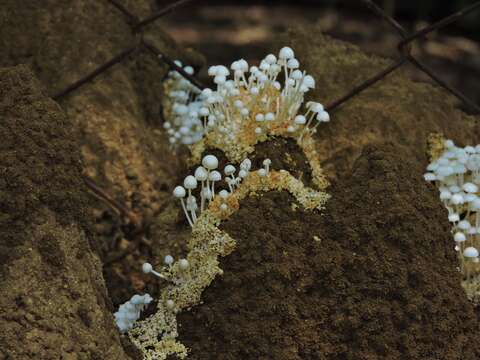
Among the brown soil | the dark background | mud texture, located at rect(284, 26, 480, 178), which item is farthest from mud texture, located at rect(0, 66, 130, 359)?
the dark background

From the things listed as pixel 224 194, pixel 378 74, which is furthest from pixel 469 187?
pixel 224 194

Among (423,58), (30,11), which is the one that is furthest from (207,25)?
(30,11)

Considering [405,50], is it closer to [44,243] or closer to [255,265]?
[255,265]

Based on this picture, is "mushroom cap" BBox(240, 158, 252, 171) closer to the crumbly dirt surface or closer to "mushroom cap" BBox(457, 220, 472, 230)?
the crumbly dirt surface

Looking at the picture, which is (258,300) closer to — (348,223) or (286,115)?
(348,223)

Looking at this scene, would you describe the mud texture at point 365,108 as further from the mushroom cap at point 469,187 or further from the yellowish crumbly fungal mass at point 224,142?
the mushroom cap at point 469,187
